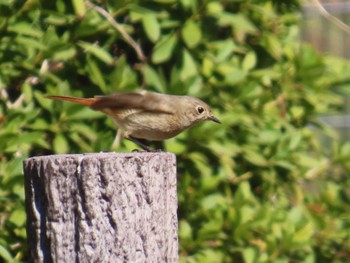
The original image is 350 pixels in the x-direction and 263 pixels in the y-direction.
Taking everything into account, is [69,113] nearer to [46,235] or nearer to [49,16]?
[49,16]

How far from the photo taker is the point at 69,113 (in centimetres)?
523

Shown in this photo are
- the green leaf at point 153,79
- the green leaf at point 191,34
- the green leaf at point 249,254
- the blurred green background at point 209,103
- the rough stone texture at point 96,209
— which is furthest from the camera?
the green leaf at point 249,254

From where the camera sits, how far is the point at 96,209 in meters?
3.29

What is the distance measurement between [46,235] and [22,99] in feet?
6.48

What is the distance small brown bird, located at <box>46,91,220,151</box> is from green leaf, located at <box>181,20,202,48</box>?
19.0 inches

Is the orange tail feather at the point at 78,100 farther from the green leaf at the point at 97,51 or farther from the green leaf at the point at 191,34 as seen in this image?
the green leaf at the point at 191,34

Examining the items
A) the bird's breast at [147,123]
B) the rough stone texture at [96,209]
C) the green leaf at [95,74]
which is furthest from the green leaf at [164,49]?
the rough stone texture at [96,209]

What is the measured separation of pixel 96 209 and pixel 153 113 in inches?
74.0

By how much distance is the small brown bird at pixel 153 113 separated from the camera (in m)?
5.04

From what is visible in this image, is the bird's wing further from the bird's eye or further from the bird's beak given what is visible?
the bird's beak

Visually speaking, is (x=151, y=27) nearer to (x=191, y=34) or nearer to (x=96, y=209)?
(x=191, y=34)

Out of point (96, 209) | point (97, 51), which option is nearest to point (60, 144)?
point (97, 51)

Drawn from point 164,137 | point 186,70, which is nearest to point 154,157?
point 164,137

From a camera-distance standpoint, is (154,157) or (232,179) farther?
(232,179)
